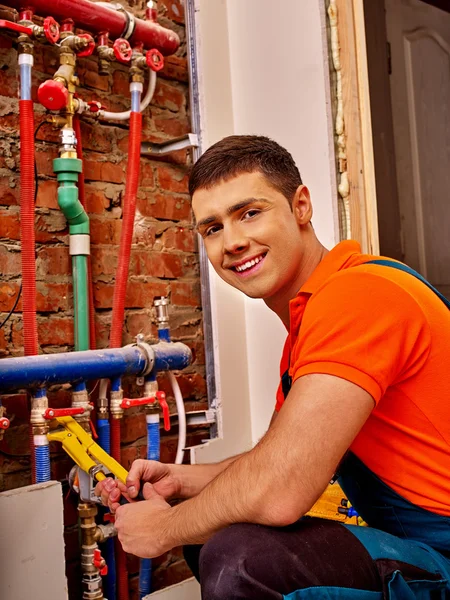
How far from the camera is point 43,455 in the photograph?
1.33m

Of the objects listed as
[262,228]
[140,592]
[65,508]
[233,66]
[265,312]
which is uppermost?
[233,66]

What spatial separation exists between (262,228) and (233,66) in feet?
2.94

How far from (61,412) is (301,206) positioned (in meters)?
0.62

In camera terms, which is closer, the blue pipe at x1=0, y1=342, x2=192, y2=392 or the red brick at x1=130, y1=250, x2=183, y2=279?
the blue pipe at x1=0, y1=342, x2=192, y2=392

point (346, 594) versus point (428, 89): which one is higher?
point (428, 89)

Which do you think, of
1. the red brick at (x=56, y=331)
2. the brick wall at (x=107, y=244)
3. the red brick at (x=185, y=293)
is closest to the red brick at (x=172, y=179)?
the brick wall at (x=107, y=244)

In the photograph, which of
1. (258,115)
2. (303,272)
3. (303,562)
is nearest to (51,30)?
(258,115)

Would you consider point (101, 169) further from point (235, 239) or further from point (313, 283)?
point (313, 283)

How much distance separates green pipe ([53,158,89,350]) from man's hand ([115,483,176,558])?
0.45 m

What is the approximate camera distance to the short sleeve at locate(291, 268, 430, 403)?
914 mm

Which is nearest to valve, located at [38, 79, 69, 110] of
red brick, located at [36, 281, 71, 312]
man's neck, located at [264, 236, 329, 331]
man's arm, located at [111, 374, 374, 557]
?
red brick, located at [36, 281, 71, 312]

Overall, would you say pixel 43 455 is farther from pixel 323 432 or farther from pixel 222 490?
pixel 323 432

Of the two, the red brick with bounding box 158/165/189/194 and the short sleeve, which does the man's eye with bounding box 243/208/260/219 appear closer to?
the short sleeve

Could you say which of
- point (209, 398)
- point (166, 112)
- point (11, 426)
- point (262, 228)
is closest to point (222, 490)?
point (262, 228)
